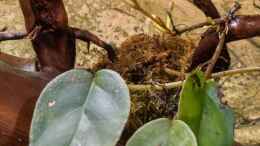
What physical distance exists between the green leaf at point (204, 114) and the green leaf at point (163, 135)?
2cm

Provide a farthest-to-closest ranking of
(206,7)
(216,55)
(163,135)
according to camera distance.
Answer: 1. (206,7)
2. (216,55)
3. (163,135)

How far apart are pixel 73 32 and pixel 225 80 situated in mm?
522

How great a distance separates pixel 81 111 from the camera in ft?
1.92

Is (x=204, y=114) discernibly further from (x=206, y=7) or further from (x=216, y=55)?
(x=206, y=7)

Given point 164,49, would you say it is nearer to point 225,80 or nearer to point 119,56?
point 119,56

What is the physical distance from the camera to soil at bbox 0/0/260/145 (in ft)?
3.08

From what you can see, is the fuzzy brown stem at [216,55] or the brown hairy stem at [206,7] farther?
the brown hairy stem at [206,7]

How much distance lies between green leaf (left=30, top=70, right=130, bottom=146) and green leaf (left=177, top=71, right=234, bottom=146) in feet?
0.25

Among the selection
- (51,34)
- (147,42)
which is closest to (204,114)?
(51,34)

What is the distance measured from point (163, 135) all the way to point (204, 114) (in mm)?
67

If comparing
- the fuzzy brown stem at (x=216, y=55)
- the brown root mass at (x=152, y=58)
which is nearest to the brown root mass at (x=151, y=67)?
the brown root mass at (x=152, y=58)

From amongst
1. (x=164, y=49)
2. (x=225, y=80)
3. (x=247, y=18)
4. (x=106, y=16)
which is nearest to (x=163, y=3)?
(x=106, y=16)

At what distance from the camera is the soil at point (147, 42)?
94 centimetres

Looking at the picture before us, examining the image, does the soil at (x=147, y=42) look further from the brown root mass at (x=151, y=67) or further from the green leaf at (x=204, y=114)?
the green leaf at (x=204, y=114)
